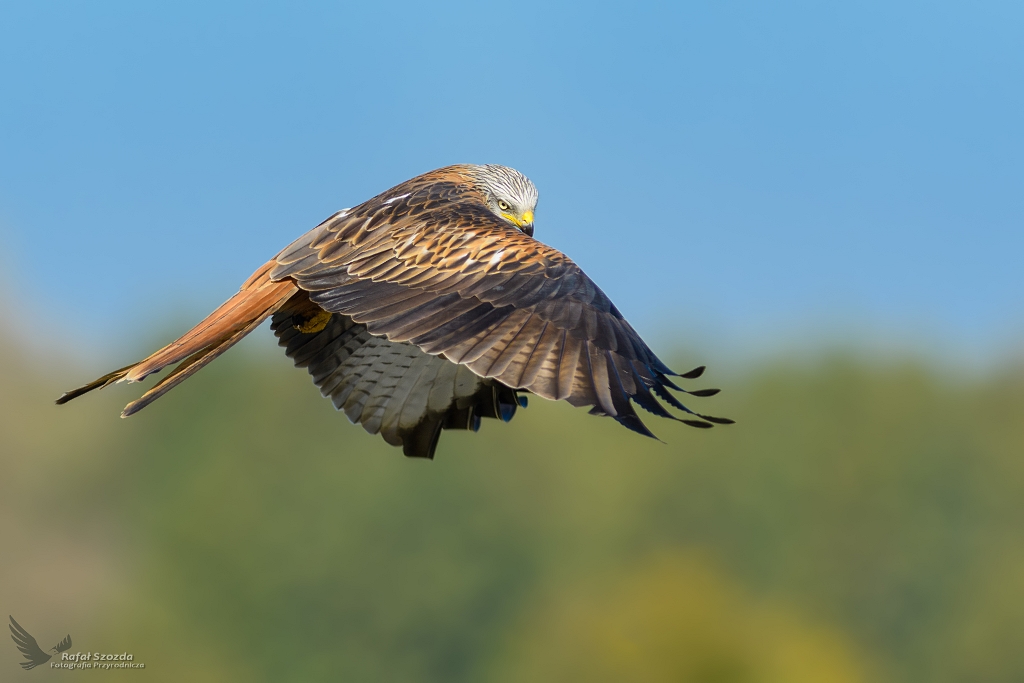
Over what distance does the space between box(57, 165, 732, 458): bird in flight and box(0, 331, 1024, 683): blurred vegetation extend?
68.8 ft

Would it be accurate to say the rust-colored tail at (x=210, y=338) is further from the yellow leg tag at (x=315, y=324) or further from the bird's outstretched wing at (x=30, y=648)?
the bird's outstretched wing at (x=30, y=648)

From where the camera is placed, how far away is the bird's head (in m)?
10.1

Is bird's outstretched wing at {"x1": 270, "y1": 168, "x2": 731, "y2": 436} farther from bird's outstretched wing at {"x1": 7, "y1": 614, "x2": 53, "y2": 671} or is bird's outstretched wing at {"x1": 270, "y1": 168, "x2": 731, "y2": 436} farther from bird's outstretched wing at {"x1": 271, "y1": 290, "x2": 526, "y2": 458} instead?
bird's outstretched wing at {"x1": 7, "y1": 614, "x2": 53, "y2": 671}

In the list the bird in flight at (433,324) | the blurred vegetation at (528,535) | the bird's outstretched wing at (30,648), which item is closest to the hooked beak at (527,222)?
the bird in flight at (433,324)

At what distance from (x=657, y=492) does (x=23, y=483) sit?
1080 inches

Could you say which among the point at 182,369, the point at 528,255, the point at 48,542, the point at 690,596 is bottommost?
the point at 48,542

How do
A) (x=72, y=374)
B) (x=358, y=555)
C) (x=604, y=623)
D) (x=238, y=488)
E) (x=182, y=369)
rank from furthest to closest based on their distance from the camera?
(x=72, y=374)
(x=238, y=488)
(x=358, y=555)
(x=604, y=623)
(x=182, y=369)

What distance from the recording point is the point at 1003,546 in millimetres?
53625

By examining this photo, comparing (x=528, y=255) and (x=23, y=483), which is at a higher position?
(x=528, y=255)

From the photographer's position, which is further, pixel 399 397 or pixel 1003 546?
pixel 1003 546

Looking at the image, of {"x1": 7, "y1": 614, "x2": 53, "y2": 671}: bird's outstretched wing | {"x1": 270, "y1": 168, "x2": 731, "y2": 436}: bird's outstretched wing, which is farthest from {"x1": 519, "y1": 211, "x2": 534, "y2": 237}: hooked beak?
{"x1": 7, "y1": 614, "x2": 53, "y2": 671}: bird's outstretched wing

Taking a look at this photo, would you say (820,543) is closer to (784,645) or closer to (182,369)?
(784,645)

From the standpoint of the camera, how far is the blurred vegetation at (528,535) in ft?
123

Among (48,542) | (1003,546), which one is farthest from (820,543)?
(48,542)
